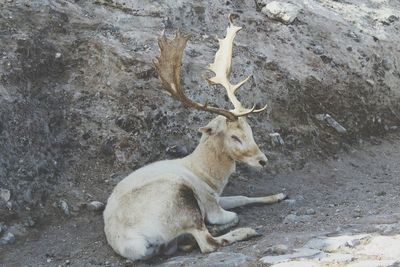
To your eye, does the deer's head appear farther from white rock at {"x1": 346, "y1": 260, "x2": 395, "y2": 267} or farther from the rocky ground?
white rock at {"x1": 346, "y1": 260, "x2": 395, "y2": 267}

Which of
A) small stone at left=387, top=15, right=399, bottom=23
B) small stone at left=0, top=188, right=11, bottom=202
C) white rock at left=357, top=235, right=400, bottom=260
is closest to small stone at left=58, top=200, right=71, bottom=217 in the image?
small stone at left=0, top=188, right=11, bottom=202

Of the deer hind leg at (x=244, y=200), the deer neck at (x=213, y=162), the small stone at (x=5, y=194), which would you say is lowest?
the small stone at (x=5, y=194)

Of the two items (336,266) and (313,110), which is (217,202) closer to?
(336,266)

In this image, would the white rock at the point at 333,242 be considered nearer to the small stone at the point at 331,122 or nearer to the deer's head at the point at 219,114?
the deer's head at the point at 219,114

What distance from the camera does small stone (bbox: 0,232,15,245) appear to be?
800cm

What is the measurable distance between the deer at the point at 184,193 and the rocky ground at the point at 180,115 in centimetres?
25

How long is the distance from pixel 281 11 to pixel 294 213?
17.1 ft

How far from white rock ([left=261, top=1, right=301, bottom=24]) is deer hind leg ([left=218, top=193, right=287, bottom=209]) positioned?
4.47 m

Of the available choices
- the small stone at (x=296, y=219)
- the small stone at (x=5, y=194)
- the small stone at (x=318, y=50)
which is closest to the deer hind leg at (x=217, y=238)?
the small stone at (x=296, y=219)

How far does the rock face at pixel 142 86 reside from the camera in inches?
359

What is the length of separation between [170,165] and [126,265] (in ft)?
5.20

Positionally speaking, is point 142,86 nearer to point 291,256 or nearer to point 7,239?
point 7,239

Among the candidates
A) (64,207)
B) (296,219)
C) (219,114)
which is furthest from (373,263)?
(64,207)

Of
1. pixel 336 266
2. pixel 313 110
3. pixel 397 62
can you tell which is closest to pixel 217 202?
pixel 336 266
